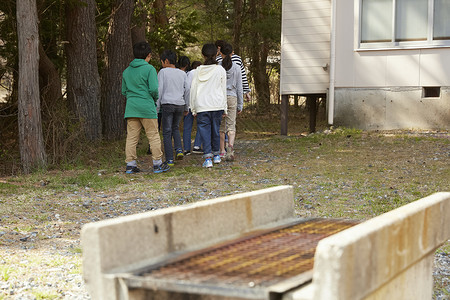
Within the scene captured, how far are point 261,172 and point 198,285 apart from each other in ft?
25.6

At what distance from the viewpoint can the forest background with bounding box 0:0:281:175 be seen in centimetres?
1036

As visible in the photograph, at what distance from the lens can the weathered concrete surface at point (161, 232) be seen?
264 cm

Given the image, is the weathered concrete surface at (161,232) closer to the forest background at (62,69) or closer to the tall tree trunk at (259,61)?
the forest background at (62,69)

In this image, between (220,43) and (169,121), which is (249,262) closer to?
(169,121)

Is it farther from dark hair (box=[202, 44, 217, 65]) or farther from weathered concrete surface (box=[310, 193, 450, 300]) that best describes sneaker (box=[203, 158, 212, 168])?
weathered concrete surface (box=[310, 193, 450, 300])

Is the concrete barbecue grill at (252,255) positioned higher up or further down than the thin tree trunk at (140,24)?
further down

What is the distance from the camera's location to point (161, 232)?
2.99 meters

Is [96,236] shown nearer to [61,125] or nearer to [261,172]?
[261,172]

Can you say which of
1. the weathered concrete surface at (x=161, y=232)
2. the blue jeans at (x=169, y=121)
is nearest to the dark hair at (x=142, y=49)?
the blue jeans at (x=169, y=121)

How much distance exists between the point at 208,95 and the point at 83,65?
477cm

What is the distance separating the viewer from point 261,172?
10.2m

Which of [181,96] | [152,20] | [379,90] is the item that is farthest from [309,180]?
[152,20]

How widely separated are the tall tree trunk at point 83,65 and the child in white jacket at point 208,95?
4103 millimetres

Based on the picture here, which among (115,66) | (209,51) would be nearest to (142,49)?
(209,51)
